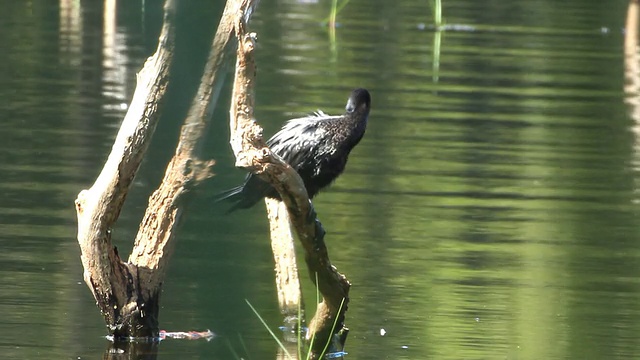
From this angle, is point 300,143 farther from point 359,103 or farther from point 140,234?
point 140,234

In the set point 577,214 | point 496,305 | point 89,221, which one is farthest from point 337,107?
point 89,221

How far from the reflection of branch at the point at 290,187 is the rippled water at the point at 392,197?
0.70 ft

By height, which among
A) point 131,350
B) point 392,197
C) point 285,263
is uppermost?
point 285,263

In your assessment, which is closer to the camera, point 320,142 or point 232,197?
point 232,197

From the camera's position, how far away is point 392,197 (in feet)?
37.0

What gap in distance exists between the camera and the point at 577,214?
1105 centimetres

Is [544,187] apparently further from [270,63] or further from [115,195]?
[270,63]

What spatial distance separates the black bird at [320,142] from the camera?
7.65 metres

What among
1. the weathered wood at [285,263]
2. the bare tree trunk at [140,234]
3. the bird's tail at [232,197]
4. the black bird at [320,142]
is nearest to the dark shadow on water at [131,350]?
the bare tree trunk at [140,234]

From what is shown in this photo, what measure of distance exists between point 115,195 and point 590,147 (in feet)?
28.7

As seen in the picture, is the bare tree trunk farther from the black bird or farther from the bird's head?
the bird's head

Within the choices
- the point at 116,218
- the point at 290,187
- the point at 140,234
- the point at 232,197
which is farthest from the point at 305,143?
the point at 232,197

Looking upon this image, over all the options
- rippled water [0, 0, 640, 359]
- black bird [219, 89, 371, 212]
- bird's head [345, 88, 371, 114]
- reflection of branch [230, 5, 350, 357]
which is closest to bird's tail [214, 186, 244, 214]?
rippled water [0, 0, 640, 359]

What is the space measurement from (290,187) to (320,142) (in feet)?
5.51
